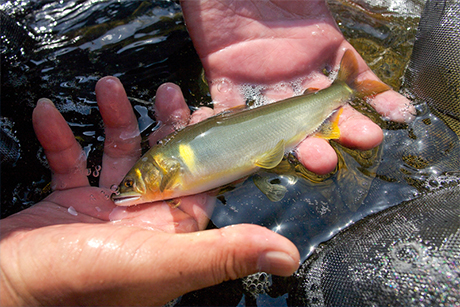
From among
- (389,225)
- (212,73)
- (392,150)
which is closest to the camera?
(389,225)

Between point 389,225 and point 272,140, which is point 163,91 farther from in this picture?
point 389,225

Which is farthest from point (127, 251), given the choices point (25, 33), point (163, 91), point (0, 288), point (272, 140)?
point (25, 33)

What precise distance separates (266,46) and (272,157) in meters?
1.87

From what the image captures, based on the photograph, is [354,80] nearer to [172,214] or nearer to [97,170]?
[172,214]

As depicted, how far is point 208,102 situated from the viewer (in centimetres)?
412

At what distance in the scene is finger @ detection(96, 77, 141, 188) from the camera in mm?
3282

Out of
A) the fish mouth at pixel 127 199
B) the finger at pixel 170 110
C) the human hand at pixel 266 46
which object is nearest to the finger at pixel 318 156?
the human hand at pixel 266 46

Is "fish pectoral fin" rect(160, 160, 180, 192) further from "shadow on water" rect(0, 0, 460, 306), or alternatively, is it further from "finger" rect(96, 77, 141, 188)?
"finger" rect(96, 77, 141, 188)

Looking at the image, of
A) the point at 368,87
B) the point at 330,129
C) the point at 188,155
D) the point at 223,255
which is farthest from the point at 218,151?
the point at 368,87

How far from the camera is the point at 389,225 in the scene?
8.72 feet

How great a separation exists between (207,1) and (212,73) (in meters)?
1.03

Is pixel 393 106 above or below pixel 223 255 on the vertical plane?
below

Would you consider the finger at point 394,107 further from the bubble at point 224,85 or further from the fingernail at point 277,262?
the fingernail at point 277,262

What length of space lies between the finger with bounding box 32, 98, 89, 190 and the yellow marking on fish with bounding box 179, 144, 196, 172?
1.16m
